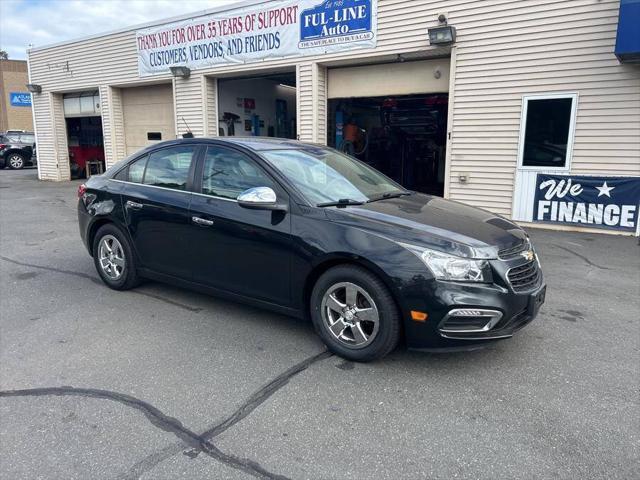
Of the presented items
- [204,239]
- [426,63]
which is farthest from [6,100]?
[204,239]

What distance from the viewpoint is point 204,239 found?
13.8 ft

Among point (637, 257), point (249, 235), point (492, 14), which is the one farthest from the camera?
point (492, 14)

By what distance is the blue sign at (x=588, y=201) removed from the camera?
26.5ft

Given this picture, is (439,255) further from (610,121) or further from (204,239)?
(610,121)

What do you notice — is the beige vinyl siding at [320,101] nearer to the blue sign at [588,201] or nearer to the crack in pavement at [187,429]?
the blue sign at [588,201]

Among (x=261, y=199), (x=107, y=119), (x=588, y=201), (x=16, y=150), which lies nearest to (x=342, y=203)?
(x=261, y=199)

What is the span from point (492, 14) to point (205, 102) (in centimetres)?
760

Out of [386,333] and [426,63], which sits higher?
[426,63]

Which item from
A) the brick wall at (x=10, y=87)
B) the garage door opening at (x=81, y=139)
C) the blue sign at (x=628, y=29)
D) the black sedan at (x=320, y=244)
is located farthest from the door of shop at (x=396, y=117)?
the brick wall at (x=10, y=87)

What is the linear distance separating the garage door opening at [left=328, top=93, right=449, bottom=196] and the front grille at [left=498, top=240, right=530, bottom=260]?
891 centimetres

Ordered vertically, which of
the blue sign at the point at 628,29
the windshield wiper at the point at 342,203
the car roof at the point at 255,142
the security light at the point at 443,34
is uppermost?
the security light at the point at 443,34

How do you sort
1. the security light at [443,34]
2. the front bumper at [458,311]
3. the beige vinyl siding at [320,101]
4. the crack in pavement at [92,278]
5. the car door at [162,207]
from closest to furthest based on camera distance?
the front bumper at [458,311] < the car door at [162,207] < the crack in pavement at [92,278] < the security light at [443,34] < the beige vinyl siding at [320,101]

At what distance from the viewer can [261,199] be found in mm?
3639

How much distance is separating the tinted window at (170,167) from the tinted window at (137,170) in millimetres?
75
